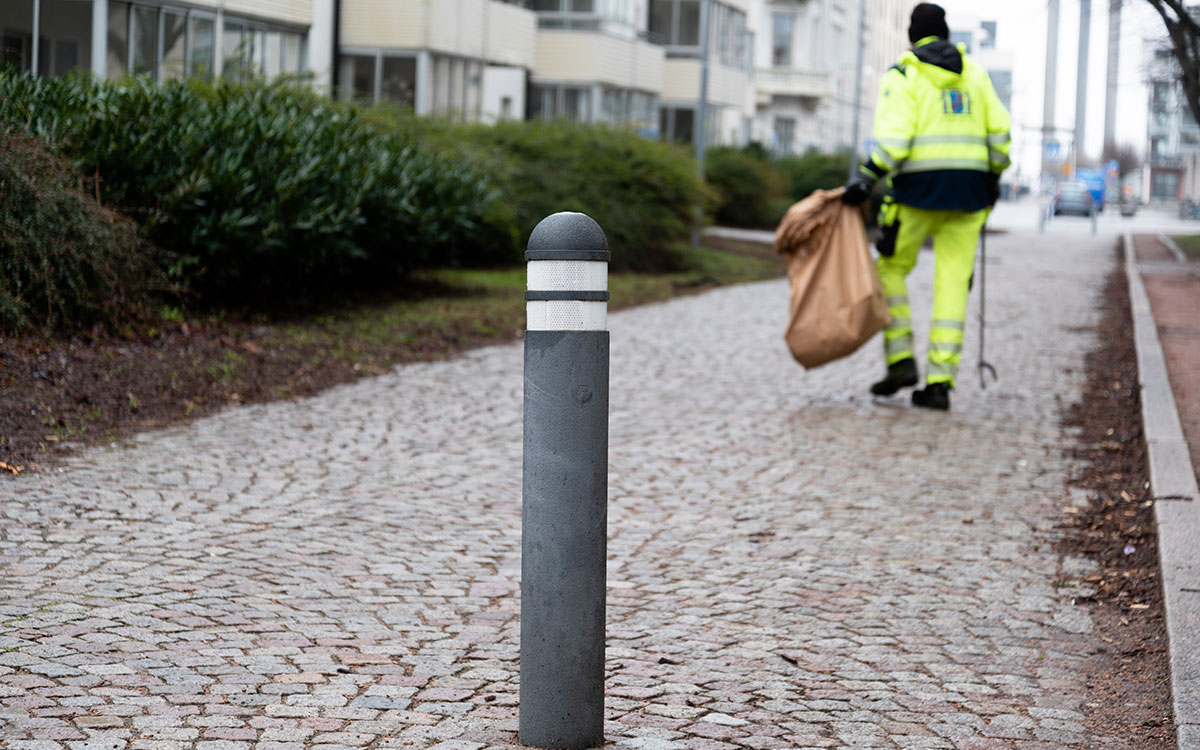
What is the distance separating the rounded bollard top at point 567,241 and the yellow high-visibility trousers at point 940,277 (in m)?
5.83

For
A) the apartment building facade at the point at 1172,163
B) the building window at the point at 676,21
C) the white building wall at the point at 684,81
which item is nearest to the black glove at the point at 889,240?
the white building wall at the point at 684,81

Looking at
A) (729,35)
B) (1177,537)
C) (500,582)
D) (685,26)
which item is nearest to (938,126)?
(1177,537)

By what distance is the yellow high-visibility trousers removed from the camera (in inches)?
348

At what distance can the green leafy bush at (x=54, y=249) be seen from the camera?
8.22 meters

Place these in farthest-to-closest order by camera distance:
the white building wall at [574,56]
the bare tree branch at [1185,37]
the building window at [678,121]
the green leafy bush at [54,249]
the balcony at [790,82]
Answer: the balcony at [790,82] < the building window at [678,121] < the white building wall at [574,56] < the bare tree branch at [1185,37] < the green leafy bush at [54,249]

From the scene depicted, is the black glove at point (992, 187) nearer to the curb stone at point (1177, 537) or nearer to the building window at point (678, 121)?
the curb stone at point (1177, 537)

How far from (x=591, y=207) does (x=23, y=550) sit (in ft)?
45.7

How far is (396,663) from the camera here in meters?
4.07

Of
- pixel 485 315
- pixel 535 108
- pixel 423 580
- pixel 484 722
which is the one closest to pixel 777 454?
pixel 423 580

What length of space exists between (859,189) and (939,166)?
0.46 m

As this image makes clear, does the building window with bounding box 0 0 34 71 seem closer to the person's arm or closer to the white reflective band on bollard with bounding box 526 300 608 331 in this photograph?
the person's arm

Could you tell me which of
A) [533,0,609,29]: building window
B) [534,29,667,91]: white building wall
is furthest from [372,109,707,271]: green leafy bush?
[533,0,609,29]: building window

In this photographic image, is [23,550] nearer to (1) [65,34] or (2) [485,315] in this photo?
(2) [485,315]

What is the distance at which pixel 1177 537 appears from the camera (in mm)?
5398
